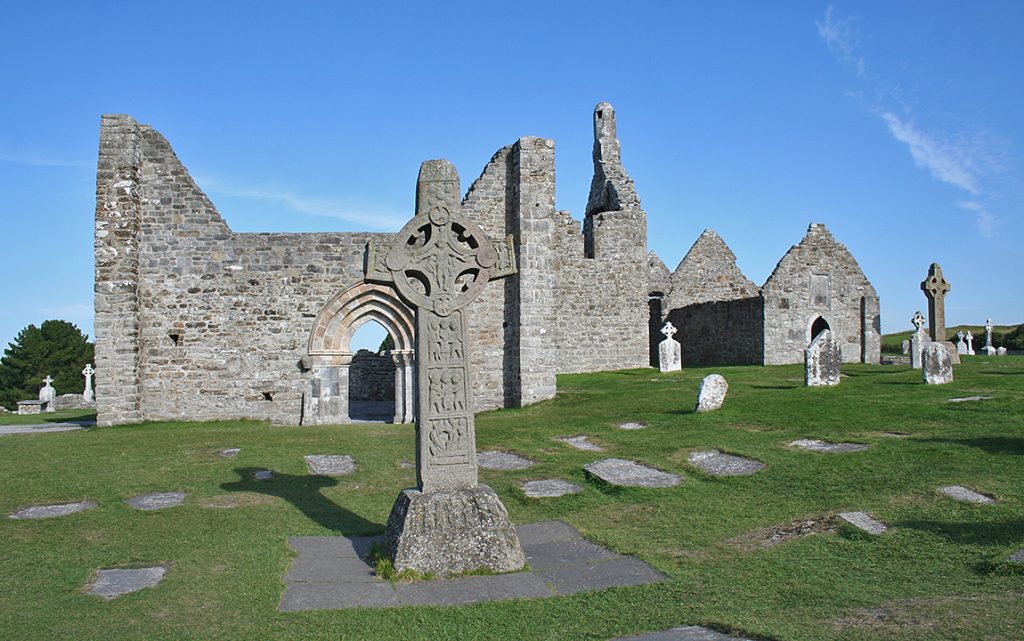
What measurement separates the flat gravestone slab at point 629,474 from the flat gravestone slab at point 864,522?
7.05ft

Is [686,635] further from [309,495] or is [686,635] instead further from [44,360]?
[44,360]

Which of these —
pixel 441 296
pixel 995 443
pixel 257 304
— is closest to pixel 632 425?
pixel 995 443

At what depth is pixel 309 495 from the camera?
926cm

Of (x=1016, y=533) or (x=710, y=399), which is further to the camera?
(x=710, y=399)

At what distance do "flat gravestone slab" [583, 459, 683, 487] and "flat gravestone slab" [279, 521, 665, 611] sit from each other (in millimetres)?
2118

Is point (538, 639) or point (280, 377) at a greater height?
point (280, 377)

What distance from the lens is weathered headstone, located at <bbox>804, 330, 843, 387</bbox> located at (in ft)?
50.1

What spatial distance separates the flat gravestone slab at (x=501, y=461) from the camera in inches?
417

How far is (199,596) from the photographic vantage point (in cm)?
571

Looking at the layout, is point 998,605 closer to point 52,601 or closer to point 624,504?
point 624,504

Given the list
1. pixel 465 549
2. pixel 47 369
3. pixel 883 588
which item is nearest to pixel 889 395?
pixel 883 588

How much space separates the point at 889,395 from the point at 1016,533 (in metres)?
7.27

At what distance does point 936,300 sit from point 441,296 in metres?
19.1

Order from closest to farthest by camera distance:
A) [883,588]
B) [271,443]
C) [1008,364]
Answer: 1. [883,588]
2. [271,443]
3. [1008,364]
